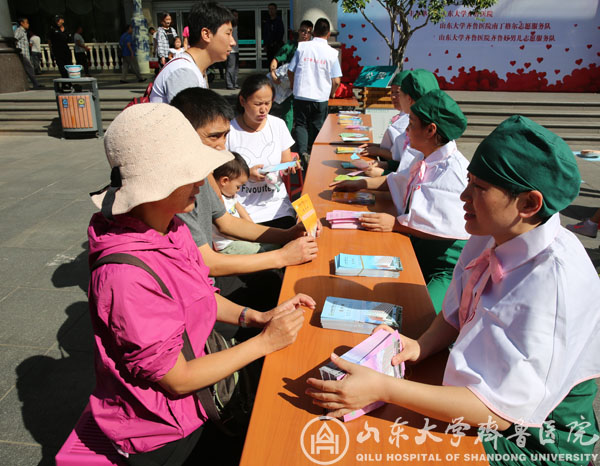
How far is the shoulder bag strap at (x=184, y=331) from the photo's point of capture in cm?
125

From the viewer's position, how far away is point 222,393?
1646mm

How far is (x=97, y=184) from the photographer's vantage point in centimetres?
647

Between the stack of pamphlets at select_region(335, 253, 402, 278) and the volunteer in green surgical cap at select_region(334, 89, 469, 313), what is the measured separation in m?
0.41

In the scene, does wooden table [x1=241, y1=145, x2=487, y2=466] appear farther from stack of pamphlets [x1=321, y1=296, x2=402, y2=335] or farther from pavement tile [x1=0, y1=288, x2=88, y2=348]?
pavement tile [x1=0, y1=288, x2=88, y2=348]

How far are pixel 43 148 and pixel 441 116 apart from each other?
8460mm

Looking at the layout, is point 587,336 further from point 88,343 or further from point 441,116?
point 88,343

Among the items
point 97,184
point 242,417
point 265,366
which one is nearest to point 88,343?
point 242,417

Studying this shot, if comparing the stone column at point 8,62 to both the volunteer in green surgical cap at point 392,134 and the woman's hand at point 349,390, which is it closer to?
the volunteer in green surgical cap at point 392,134

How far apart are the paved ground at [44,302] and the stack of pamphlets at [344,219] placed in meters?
1.75

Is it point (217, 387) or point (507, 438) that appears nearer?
point (507, 438)

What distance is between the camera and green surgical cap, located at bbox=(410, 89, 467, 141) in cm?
245

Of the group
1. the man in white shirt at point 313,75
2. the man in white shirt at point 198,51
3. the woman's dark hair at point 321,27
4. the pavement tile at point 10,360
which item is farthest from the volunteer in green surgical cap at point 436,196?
the woman's dark hair at point 321,27

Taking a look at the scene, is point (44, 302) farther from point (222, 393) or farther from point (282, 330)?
point (282, 330)

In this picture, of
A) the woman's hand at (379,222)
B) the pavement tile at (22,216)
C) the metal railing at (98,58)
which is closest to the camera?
the woman's hand at (379,222)
